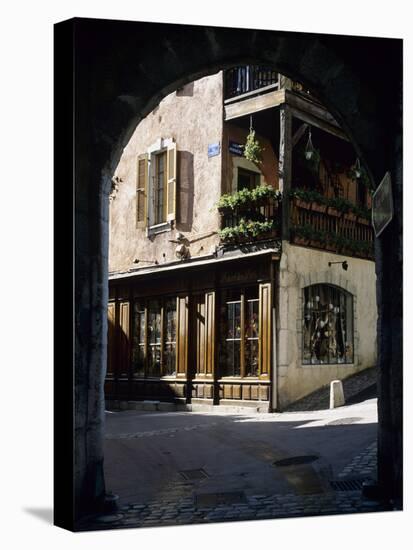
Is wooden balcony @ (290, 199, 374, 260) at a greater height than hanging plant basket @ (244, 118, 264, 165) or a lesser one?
lesser

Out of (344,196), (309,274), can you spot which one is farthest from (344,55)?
(309,274)

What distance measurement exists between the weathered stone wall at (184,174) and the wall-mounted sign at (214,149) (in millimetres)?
32

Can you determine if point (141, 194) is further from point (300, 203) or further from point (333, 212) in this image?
point (333, 212)

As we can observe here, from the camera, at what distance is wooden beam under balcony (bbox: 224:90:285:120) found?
7.14 meters

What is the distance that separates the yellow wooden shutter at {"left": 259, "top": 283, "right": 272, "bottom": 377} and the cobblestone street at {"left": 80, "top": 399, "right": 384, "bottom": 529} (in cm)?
39

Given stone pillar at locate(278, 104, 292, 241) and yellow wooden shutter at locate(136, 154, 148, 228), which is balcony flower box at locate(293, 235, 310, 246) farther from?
yellow wooden shutter at locate(136, 154, 148, 228)

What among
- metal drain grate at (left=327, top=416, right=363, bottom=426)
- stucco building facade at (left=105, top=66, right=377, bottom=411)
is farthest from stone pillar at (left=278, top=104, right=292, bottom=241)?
metal drain grate at (left=327, top=416, right=363, bottom=426)

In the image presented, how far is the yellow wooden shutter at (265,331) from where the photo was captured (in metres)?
7.03

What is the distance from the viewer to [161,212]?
7074 millimetres

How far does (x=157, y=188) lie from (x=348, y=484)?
110 inches

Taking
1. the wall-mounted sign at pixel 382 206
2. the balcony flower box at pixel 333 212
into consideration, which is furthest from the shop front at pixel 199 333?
the wall-mounted sign at pixel 382 206

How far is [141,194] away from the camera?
6938mm

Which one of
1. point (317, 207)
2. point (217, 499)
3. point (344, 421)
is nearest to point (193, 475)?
point (217, 499)

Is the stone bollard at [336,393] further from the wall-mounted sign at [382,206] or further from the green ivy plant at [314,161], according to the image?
the green ivy plant at [314,161]
